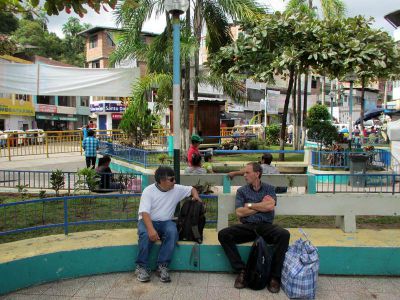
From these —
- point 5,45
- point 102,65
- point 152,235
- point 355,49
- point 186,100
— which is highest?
point 102,65

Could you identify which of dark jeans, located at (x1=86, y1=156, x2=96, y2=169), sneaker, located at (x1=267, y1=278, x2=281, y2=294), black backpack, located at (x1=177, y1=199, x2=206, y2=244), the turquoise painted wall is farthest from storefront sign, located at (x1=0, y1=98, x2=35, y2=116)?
sneaker, located at (x1=267, y1=278, x2=281, y2=294)

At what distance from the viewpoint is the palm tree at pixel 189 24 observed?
13.5 metres

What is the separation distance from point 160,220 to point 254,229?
107 cm

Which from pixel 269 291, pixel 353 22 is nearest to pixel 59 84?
pixel 269 291

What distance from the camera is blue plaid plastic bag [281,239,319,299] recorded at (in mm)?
4062

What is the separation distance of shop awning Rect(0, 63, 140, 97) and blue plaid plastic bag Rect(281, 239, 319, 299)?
3.06 m

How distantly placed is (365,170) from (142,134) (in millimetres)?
9010

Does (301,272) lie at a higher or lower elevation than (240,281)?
higher

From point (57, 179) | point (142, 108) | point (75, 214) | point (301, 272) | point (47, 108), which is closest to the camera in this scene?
point (301, 272)

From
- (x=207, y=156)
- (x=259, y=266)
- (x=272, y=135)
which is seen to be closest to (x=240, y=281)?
(x=259, y=266)

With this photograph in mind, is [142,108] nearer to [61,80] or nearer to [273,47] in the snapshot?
[273,47]

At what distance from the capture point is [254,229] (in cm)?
461

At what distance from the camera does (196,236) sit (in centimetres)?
472

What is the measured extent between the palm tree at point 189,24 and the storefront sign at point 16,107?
2580 centimetres
